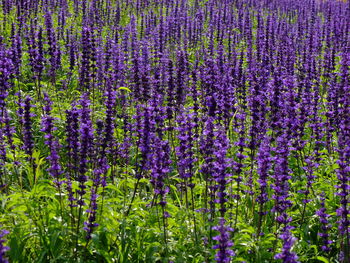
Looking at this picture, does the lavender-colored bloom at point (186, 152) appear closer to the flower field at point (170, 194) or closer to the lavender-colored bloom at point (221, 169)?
the flower field at point (170, 194)

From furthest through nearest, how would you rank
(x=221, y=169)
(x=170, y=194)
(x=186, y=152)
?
(x=170, y=194) < (x=186, y=152) < (x=221, y=169)

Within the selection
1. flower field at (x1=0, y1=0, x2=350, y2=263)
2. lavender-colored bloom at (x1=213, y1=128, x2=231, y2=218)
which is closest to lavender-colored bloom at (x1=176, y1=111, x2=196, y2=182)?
flower field at (x1=0, y1=0, x2=350, y2=263)

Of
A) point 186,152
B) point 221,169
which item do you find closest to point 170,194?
point 186,152

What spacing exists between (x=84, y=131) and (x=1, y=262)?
222 centimetres

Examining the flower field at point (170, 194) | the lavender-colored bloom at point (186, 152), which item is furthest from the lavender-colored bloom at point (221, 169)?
the lavender-colored bloom at point (186, 152)

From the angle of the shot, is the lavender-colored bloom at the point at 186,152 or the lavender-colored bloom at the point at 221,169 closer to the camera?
the lavender-colored bloom at the point at 221,169

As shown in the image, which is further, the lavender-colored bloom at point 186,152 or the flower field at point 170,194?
the lavender-colored bloom at point 186,152

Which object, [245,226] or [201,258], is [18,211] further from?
[245,226]

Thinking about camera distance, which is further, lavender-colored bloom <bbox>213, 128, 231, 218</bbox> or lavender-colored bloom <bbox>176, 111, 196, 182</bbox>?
lavender-colored bloom <bbox>176, 111, 196, 182</bbox>

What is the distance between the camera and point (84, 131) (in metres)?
5.48

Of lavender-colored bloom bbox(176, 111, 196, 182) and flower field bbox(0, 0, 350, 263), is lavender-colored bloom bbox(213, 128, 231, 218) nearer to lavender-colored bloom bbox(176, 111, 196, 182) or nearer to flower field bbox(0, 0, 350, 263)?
flower field bbox(0, 0, 350, 263)

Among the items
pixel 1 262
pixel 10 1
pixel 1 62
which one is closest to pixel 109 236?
pixel 1 262

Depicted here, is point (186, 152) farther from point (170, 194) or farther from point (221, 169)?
point (170, 194)

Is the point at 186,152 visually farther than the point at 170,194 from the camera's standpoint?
No
